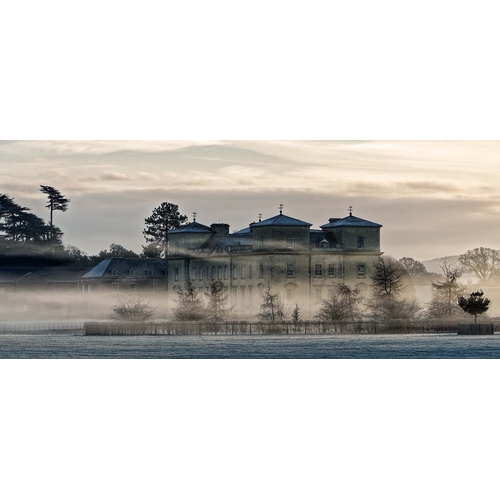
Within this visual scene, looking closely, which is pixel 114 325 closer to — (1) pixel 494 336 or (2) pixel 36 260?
(2) pixel 36 260

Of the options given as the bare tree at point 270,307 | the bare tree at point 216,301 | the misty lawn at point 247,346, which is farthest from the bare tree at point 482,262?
the bare tree at point 216,301

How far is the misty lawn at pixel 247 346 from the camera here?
20.1 m

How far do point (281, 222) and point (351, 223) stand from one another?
3.45 ft

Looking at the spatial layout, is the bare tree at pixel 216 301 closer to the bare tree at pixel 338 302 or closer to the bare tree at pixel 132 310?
the bare tree at pixel 132 310

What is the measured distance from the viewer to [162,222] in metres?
20.4

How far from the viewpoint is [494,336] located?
21.2 metres

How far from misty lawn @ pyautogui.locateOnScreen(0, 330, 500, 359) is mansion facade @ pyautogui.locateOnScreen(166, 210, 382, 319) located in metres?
0.56

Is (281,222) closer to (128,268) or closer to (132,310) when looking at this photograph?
(128,268)

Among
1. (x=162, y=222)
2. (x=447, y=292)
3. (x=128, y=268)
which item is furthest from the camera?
(x=447, y=292)

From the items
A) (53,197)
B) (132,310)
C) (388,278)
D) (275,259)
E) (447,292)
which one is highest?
(53,197)

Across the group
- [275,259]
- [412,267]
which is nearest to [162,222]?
[275,259]

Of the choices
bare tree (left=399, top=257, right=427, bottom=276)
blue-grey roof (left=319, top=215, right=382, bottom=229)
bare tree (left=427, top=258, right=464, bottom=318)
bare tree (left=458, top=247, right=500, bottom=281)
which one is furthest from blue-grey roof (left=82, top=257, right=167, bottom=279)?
bare tree (left=458, top=247, right=500, bottom=281)

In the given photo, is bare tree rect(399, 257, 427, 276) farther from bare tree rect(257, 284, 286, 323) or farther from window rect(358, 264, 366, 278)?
bare tree rect(257, 284, 286, 323)

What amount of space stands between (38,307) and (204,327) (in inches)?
101
